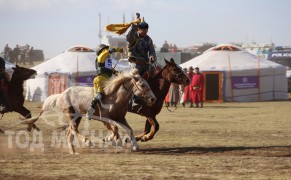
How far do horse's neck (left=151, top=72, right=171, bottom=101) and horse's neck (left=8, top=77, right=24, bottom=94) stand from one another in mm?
4846

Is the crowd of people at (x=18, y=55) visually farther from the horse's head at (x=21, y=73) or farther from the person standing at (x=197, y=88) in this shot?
the horse's head at (x=21, y=73)

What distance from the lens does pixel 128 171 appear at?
27.7 feet

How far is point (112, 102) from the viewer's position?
37.3 feet

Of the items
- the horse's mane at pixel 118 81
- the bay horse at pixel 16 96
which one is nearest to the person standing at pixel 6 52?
the bay horse at pixel 16 96

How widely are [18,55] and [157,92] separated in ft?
162

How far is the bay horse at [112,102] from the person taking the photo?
11195mm

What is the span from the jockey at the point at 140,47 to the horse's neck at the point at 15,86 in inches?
176

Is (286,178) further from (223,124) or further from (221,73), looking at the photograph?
(221,73)

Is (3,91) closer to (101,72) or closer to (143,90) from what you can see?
(101,72)

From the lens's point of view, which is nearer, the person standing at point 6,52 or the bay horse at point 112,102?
the bay horse at point 112,102

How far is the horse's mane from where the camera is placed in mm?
11289

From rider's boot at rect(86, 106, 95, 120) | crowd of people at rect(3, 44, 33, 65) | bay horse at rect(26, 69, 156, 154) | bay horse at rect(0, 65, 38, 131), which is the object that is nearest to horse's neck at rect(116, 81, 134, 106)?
bay horse at rect(26, 69, 156, 154)

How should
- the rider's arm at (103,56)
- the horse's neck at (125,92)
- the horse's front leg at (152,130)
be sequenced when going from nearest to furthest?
1. the horse's neck at (125,92)
2. the rider's arm at (103,56)
3. the horse's front leg at (152,130)

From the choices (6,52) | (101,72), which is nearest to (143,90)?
(101,72)
